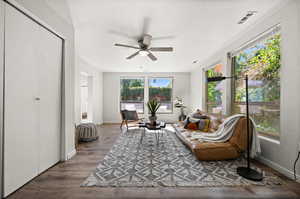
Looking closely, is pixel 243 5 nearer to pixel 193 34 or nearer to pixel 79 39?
pixel 193 34

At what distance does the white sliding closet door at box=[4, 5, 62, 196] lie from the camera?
1612 millimetres

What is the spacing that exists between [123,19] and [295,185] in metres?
3.63

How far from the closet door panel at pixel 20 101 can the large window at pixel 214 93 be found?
172 inches

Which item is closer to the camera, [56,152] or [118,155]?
[56,152]

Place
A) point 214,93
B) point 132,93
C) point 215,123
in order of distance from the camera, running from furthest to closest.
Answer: point 132,93 < point 214,93 < point 215,123

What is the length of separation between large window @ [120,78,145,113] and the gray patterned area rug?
419cm

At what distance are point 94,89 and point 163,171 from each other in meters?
4.88

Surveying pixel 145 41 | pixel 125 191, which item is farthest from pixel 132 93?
pixel 125 191

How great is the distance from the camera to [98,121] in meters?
6.35

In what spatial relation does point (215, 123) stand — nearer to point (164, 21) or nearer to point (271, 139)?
point (271, 139)

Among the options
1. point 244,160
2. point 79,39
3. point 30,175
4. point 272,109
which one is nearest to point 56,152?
point 30,175

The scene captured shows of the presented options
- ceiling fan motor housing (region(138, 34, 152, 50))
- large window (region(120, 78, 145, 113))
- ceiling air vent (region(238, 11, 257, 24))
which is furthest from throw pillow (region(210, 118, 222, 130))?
large window (region(120, 78, 145, 113))

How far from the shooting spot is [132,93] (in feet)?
23.3

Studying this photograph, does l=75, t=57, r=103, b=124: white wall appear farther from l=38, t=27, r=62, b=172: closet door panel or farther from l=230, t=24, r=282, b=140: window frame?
l=230, t=24, r=282, b=140: window frame
